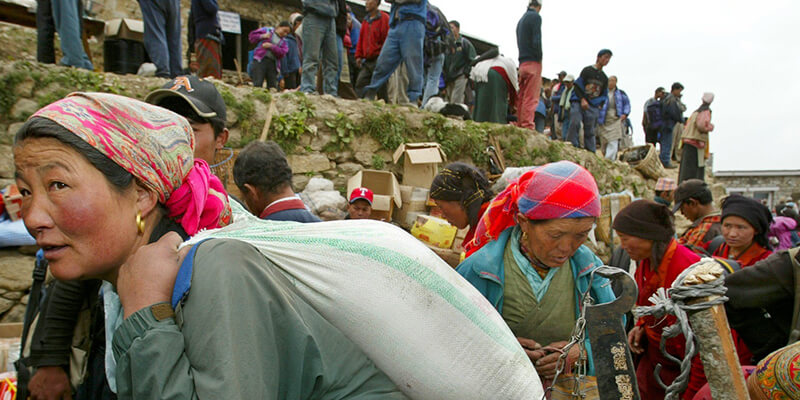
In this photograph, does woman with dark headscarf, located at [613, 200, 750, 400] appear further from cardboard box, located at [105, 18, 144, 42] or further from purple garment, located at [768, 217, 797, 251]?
cardboard box, located at [105, 18, 144, 42]

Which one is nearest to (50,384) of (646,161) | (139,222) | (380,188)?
(139,222)

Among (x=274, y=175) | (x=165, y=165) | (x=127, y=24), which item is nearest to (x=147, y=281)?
(x=165, y=165)

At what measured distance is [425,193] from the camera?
20.5 feet

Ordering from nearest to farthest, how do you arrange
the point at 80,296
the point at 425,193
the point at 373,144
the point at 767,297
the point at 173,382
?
the point at 173,382
the point at 80,296
the point at 767,297
the point at 425,193
the point at 373,144

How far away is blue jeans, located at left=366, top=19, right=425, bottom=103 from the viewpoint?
7.20 m


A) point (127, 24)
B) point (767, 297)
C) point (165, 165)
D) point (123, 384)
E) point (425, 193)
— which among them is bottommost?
point (425, 193)

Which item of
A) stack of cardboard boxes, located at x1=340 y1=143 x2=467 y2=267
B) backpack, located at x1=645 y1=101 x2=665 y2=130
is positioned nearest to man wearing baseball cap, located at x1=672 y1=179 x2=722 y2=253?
stack of cardboard boxes, located at x1=340 y1=143 x2=467 y2=267

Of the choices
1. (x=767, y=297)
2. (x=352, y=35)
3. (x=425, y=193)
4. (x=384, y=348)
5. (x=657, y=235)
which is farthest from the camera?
(x=352, y=35)

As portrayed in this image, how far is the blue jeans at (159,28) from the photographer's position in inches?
222

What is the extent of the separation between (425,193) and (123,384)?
5453 mm

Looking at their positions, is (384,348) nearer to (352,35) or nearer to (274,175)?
(274,175)

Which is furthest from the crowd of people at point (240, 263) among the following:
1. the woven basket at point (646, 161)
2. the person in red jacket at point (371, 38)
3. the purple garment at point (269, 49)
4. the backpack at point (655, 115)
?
the backpack at point (655, 115)

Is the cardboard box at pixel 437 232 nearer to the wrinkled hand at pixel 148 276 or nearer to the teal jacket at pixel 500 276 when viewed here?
the teal jacket at pixel 500 276

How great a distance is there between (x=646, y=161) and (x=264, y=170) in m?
10.7
